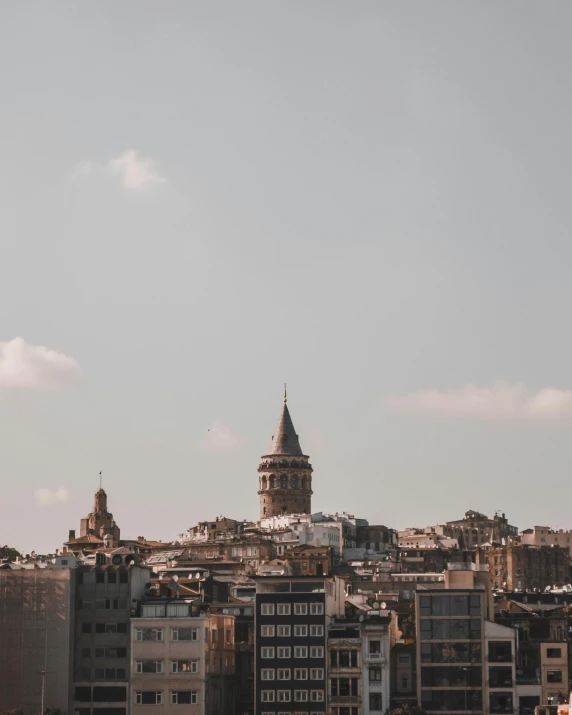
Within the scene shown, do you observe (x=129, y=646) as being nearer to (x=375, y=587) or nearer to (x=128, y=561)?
(x=128, y=561)

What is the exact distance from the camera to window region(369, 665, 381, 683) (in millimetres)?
125562

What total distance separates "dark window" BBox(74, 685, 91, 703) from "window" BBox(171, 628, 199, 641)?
7566 millimetres

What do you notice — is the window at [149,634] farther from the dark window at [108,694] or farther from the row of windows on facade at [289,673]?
the row of windows on facade at [289,673]

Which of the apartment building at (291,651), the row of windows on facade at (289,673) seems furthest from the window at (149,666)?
the row of windows on facade at (289,673)

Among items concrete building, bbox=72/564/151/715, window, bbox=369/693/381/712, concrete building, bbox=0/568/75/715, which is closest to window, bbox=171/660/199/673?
concrete building, bbox=72/564/151/715

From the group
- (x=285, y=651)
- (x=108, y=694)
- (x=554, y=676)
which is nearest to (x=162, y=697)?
(x=108, y=694)

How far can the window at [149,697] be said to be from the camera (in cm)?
12738

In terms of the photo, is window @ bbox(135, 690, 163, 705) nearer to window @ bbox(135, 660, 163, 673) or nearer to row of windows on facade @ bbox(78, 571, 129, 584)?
window @ bbox(135, 660, 163, 673)

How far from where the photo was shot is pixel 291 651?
127875 millimetres

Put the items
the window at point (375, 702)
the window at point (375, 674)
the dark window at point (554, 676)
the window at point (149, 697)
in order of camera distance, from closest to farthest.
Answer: the window at point (375, 702) < the window at point (375, 674) < the dark window at point (554, 676) < the window at point (149, 697)

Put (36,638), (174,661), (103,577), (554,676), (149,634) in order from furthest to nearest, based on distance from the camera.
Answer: (103,577) < (36,638) < (149,634) < (174,661) < (554,676)

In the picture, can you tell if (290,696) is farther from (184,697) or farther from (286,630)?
(184,697)

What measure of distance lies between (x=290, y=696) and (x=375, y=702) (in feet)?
21.1

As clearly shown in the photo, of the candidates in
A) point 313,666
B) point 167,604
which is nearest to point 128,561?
point 167,604
